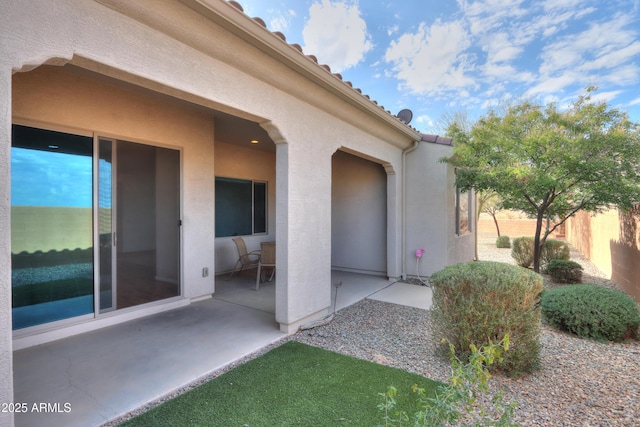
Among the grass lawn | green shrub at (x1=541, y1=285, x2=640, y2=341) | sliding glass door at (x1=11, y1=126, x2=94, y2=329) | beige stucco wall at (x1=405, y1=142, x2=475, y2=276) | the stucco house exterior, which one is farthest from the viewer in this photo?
beige stucco wall at (x1=405, y1=142, x2=475, y2=276)

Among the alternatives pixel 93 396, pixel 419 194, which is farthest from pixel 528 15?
pixel 93 396

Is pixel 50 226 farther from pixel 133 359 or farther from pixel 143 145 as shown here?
pixel 133 359

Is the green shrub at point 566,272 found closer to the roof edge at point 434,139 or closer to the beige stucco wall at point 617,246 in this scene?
the beige stucco wall at point 617,246

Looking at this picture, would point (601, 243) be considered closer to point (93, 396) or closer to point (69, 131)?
point (93, 396)

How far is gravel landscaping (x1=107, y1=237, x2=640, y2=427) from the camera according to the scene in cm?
269

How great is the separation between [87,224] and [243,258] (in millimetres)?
3907

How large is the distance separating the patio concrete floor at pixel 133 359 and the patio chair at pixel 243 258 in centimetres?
203

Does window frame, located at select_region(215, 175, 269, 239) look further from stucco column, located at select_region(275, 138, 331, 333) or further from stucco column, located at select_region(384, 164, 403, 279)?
stucco column, located at select_region(275, 138, 331, 333)

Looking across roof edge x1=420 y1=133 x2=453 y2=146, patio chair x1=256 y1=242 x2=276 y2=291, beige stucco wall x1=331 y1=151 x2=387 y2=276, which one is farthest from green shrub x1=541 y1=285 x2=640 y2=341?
patio chair x1=256 y1=242 x2=276 y2=291

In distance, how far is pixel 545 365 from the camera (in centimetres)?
356

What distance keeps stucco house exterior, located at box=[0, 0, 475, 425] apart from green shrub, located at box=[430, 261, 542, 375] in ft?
7.08

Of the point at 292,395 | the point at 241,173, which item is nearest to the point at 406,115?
the point at 241,173

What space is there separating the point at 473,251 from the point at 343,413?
9.48 meters

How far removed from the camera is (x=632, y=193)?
19.2ft
